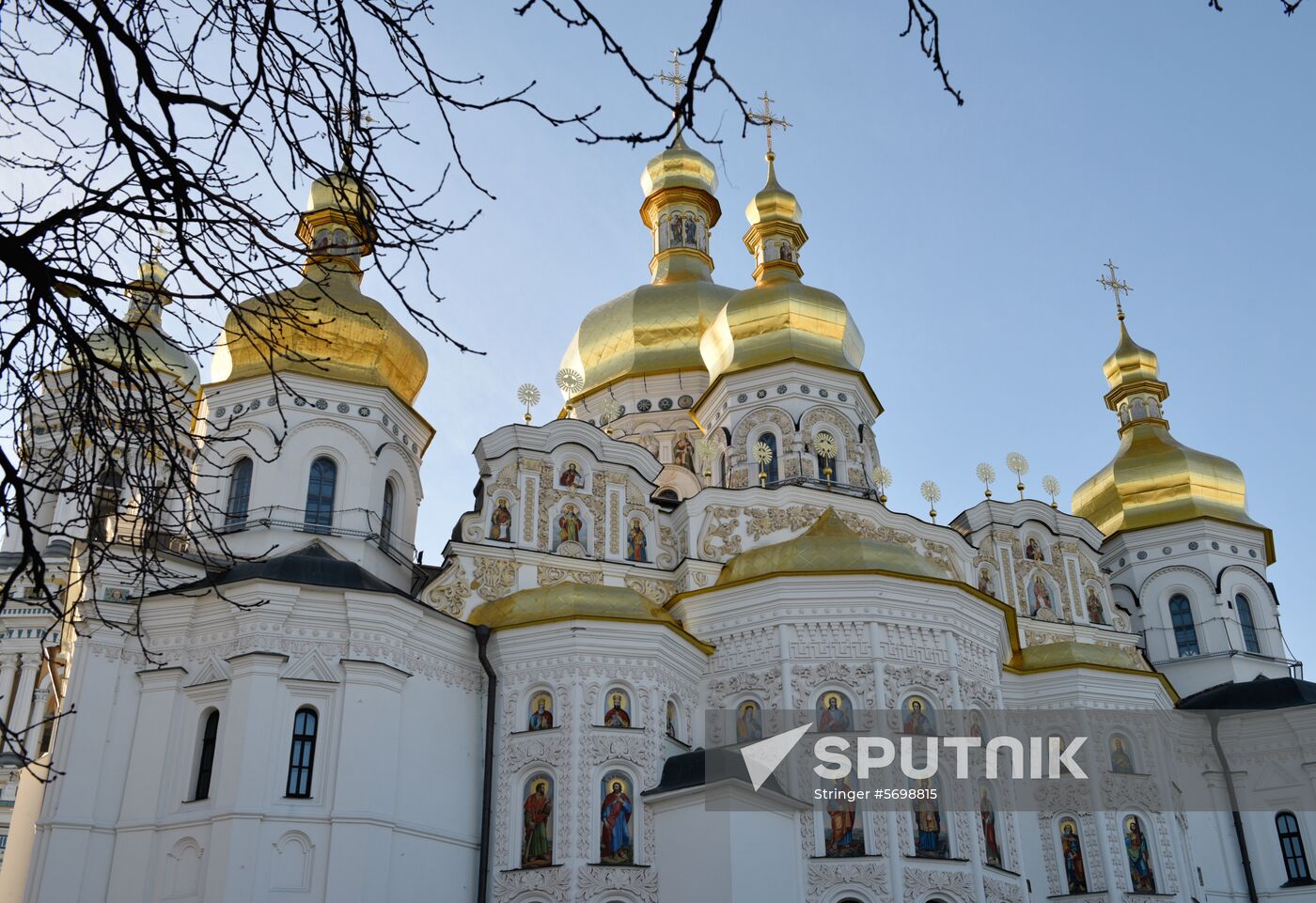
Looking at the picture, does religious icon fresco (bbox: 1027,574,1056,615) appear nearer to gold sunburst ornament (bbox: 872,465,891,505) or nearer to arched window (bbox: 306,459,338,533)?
gold sunburst ornament (bbox: 872,465,891,505)

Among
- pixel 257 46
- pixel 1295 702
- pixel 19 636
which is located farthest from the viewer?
pixel 19 636

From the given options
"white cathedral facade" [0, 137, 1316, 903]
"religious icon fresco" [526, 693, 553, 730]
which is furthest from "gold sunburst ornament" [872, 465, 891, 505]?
"religious icon fresco" [526, 693, 553, 730]

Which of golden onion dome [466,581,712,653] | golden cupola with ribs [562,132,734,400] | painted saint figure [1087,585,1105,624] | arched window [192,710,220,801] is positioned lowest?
arched window [192,710,220,801]

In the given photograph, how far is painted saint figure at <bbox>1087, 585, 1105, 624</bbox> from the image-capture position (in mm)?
23859

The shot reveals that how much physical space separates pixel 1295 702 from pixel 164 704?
738 inches

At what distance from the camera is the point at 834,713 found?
17203 mm

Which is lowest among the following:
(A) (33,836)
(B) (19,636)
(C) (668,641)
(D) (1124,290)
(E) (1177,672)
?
(A) (33,836)

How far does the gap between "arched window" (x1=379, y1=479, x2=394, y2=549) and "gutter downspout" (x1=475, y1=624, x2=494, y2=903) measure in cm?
379

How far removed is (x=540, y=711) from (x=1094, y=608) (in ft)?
39.3

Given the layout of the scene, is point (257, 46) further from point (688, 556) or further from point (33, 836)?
point (688, 556)

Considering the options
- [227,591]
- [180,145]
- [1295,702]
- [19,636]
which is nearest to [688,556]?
[227,591]

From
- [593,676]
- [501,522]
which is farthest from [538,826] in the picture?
[501,522]

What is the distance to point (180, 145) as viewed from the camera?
4715mm

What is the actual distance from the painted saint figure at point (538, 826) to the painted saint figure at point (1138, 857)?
8.75 m
